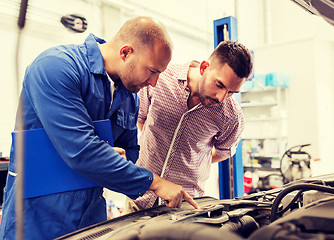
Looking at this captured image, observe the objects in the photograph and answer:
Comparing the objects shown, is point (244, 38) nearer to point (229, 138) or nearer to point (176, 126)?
point (229, 138)

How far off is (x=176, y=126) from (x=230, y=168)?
0.81 m

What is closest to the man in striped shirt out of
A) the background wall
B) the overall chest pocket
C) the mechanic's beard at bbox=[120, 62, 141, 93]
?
the overall chest pocket

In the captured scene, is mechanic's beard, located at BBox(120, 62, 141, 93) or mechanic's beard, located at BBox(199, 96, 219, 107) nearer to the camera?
mechanic's beard, located at BBox(120, 62, 141, 93)

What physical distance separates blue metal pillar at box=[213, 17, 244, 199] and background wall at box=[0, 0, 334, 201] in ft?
5.66

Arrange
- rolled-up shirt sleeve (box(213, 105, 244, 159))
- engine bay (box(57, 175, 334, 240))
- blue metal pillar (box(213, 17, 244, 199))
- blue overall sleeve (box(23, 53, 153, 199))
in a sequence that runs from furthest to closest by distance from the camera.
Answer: blue metal pillar (box(213, 17, 244, 199)) → rolled-up shirt sleeve (box(213, 105, 244, 159)) → blue overall sleeve (box(23, 53, 153, 199)) → engine bay (box(57, 175, 334, 240))

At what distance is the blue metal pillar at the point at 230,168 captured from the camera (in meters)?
2.18

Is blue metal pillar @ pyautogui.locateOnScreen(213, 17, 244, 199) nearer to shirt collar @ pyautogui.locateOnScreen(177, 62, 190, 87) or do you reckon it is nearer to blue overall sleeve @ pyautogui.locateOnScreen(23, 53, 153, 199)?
shirt collar @ pyautogui.locateOnScreen(177, 62, 190, 87)

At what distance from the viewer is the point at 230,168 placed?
87.4 inches

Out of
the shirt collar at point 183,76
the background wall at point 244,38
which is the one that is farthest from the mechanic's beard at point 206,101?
the background wall at point 244,38

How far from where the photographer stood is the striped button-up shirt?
1604 mm

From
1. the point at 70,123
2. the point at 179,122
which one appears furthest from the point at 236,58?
the point at 70,123

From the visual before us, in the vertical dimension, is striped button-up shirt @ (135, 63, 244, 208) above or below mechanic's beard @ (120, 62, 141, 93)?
below

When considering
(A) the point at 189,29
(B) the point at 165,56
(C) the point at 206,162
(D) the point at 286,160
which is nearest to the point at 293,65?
(D) the point at 286,160

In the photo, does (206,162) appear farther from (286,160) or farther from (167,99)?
(286,160)
